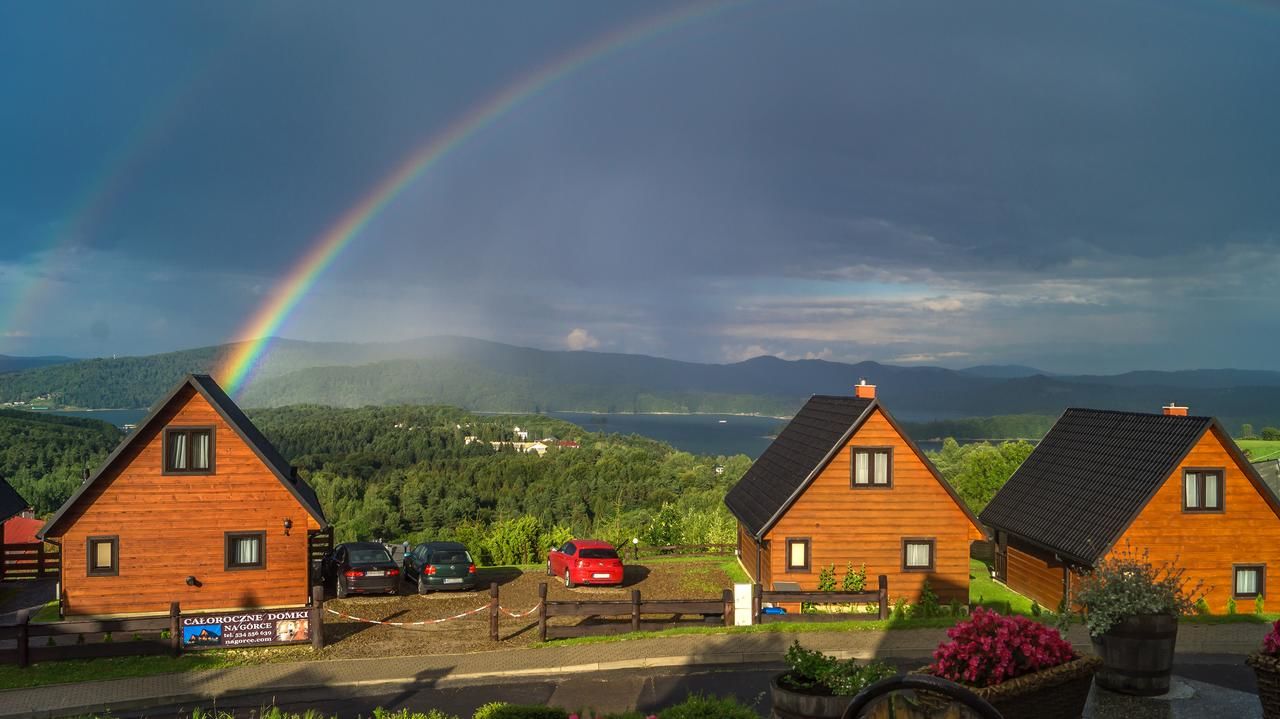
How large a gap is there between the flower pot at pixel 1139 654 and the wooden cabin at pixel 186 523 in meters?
20.4

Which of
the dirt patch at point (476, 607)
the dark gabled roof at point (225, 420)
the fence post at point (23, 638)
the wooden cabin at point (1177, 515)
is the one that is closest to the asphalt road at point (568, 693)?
the dirt patch at point (476, 607)

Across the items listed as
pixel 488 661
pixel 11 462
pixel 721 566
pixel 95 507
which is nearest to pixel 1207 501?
pixel 721 566

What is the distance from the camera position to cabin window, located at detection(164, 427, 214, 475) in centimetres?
2594

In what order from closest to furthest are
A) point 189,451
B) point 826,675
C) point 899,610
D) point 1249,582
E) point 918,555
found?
1. point 826,675
2. point 899,610
3. point 189,451
4. point 1249,582
5. point 918,555

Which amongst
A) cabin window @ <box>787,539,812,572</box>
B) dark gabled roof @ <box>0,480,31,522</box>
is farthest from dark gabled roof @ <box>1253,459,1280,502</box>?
dark gabled roof @ <box>0,480,31,522</box>

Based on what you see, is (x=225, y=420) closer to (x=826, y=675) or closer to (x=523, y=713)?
(x=523, y=713)

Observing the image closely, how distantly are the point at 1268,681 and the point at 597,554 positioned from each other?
68.7 ft

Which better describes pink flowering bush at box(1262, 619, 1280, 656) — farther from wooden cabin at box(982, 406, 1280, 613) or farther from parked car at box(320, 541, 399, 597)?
parked car at box(320, 541, 399, 597)

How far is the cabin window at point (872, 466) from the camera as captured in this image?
2912cm

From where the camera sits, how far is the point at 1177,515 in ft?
88.7

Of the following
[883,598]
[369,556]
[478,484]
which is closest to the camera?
[883,598]

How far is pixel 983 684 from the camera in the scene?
1140cm

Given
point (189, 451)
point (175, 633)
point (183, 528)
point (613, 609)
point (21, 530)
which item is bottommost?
point (21, 530)

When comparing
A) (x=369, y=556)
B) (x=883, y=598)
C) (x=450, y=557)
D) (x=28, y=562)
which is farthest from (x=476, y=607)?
(x=28, y=562)
